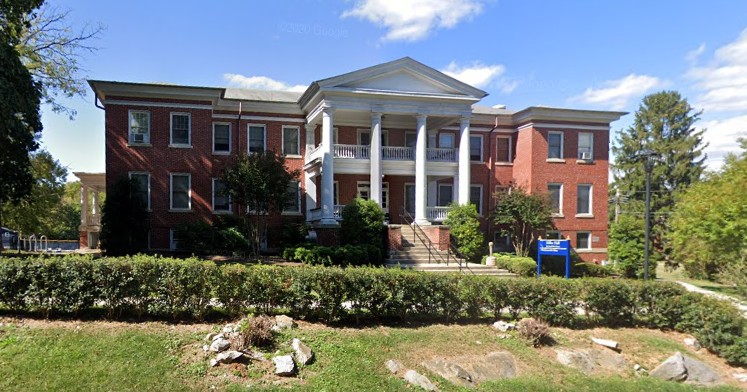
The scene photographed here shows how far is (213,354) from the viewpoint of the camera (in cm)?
773

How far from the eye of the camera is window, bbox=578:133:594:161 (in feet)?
85.2

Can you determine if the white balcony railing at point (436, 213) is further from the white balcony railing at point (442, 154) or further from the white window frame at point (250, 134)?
the white window frame at point (250, 134)

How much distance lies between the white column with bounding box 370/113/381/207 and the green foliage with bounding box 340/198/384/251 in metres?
2.14

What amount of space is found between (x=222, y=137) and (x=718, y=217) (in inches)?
916

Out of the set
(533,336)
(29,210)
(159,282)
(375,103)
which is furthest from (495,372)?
(29,210)

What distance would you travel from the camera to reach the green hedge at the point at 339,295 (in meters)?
8.78

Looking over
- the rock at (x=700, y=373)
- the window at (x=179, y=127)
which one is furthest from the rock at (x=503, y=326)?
the window at (x=179, y=127)

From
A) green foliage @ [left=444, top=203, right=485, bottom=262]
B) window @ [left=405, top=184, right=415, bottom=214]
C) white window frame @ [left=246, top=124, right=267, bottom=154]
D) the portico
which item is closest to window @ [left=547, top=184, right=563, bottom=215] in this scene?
the portico

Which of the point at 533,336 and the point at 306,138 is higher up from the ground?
the point at 306,138

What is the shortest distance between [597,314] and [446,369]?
5145 millimetres

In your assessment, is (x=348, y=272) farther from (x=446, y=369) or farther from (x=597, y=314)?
(x=597, y=314)

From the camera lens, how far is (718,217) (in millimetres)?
17359

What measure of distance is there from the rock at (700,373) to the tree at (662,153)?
118 feet

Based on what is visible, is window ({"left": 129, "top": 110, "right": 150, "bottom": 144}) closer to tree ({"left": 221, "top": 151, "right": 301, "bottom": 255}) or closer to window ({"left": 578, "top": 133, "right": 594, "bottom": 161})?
tree ({"left": 221, "top": 151, "right": 301, "bottom": 255})
